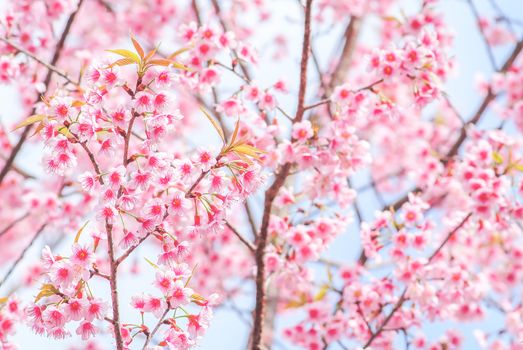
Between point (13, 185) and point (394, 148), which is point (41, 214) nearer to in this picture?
point (13, 185)

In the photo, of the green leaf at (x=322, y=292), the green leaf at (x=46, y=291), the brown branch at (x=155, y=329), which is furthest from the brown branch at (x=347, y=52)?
the green leaf at (x=46, y=291)

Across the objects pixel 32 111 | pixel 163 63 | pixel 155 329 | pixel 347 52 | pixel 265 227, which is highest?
pixel 347 52

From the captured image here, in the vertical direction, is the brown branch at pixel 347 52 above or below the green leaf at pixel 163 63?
above

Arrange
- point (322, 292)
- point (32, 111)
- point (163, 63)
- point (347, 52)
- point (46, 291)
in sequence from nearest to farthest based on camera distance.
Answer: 1. point (46, 291)
2. point (163, 63)
3. point (322, 292)
4. point (32, 111)
5. point (347, 52)

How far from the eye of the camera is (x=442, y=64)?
13.0 ft

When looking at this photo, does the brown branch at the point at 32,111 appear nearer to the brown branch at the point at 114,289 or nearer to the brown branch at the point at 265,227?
the brown branch at the point at 265,227

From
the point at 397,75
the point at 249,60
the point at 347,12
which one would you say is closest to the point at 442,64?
the point at 397,75

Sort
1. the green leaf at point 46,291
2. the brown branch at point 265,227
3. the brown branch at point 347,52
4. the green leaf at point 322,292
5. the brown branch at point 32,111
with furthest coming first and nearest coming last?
the brown branch at point 347,52 < the brown branch at point 32,111 < the green leaf at point 322,292 < the brown branch at point 265,227 < the green leaf at point 46,291

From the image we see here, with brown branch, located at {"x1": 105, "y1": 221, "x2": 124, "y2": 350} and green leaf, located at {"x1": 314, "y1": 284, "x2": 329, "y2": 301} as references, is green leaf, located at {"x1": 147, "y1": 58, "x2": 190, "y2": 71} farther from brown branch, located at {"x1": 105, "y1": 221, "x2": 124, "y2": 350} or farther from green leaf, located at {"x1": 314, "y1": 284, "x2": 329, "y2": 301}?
green leaf, located at {"x1": 314, "y1": 284, "x2": 329, "y2": 301}

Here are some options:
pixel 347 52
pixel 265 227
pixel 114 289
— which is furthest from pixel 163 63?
pixel 347 52

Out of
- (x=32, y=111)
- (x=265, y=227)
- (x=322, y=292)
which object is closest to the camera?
(x=265, y=227)

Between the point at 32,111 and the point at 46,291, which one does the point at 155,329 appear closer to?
the point at 46,291

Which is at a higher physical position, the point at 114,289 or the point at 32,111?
the point at 32,111

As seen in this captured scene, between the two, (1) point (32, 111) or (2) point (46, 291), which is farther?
(1) point (32, 111)
